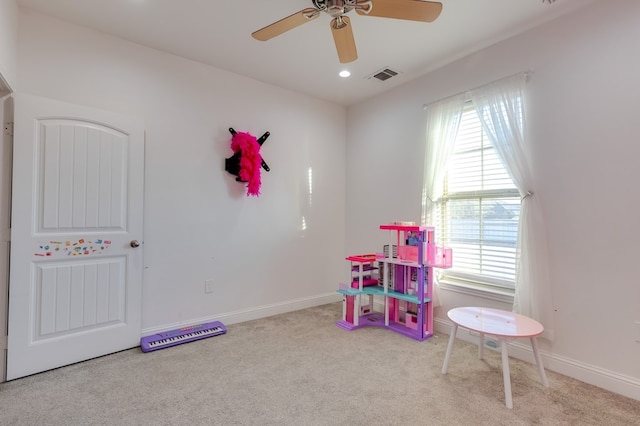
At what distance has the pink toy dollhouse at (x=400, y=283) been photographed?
2.85m

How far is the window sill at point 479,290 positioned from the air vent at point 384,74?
220cm

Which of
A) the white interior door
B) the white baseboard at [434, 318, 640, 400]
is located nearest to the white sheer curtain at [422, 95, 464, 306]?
the white baseboard at [434, 318, 640, 400]

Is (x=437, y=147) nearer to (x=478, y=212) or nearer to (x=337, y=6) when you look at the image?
(x=478, y=212)

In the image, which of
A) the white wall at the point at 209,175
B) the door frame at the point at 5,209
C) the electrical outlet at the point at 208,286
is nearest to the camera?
the door frame at the point at 5,209

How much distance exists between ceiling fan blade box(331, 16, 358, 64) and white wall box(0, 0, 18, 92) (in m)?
2.06

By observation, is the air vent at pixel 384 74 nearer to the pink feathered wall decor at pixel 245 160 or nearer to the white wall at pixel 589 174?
the white wall at pixel 589 174

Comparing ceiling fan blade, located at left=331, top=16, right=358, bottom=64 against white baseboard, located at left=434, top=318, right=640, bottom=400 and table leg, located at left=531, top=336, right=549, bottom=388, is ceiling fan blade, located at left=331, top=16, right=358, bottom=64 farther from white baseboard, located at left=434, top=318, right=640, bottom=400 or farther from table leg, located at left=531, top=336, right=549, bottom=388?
white baseboard, located at left=434, top=318, right=640, bottom=400

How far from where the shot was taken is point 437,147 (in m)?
3.05

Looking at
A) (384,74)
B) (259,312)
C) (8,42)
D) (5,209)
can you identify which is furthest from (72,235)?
(384,74)

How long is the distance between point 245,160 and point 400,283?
201 cm

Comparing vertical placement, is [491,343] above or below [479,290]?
below

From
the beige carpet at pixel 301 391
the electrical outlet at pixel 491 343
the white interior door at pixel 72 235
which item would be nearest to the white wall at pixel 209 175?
the white interior door at pixel 72 235

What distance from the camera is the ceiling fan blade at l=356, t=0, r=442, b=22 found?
5.44ft

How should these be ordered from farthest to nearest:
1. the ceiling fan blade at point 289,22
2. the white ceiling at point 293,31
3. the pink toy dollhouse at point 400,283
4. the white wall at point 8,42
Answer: the pink toy dollhouse at point 400,283 < the white ceiling at point 293,31 < the white wall at point 8,42 < the ceiling fan blade at point 289,22
